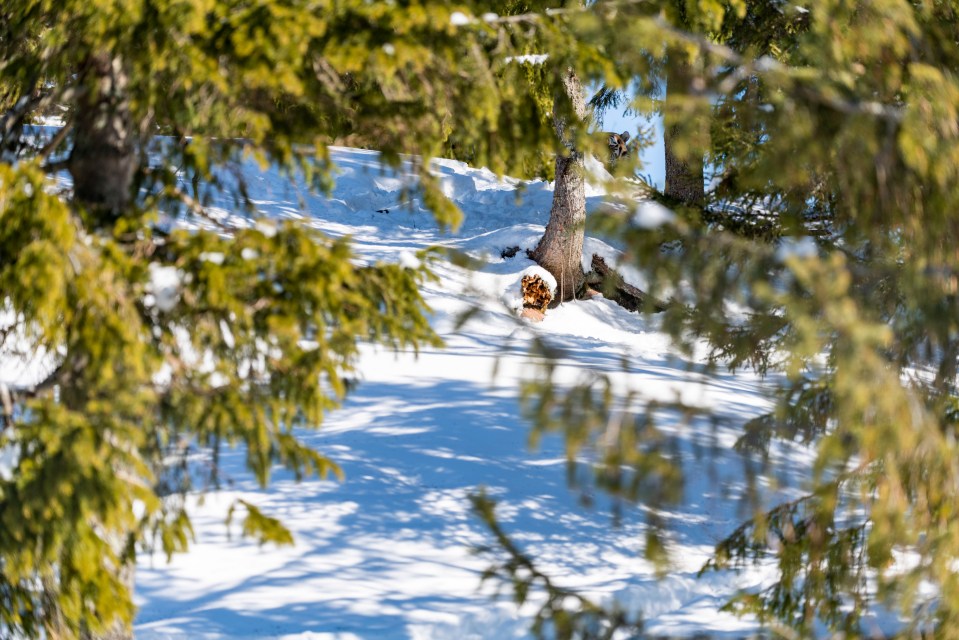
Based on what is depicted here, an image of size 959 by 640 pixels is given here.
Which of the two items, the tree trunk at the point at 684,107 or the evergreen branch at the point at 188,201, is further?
the evergreen branch at the point at 188,201

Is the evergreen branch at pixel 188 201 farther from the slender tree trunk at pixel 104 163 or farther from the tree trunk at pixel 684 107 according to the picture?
the tree trunk at pixel 684 107

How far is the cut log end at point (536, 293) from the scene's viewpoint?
49.5ft

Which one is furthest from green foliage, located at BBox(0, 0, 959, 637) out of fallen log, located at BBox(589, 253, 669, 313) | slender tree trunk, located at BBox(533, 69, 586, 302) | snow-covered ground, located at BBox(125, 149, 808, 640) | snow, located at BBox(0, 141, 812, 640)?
fallen log, located at BBox(589, 253, 669, 313)

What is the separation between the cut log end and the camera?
15.1m

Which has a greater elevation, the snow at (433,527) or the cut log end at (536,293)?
the cut log end at (536,293)

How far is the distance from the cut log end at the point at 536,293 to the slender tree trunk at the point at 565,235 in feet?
1.75

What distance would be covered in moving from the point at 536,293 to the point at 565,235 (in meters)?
1.14

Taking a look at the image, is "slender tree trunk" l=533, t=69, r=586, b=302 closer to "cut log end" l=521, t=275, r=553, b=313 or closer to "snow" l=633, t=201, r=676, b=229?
"cut log end" l=521, t=275, r=553, b=313

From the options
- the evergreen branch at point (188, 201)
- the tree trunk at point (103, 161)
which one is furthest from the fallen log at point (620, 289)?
the tree trunk at point (103, 161)

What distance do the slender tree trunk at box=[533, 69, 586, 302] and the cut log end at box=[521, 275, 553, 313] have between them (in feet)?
1.75

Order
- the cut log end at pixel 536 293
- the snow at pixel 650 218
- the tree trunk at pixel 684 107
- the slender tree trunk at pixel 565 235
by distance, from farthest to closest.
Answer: the slender tree trunk at pixel 565 235
the cut log end at pixel 536 293
the snow at pixel 650 218
the tree trunk at pixel 684 107

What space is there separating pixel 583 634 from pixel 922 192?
241cm

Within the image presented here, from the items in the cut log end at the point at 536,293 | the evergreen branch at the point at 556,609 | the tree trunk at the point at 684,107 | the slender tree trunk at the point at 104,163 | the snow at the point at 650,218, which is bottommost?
the evergreen branch at the point at 556,609

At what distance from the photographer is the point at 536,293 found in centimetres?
1516
